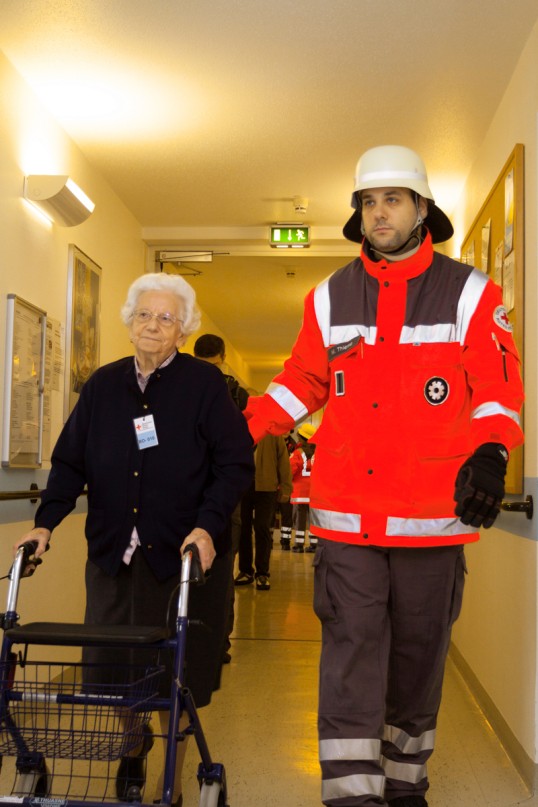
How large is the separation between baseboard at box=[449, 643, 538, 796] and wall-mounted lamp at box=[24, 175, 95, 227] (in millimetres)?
3026

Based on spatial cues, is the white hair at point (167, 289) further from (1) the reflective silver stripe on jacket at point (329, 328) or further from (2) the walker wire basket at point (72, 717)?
(2) the walker wire basket at point (72, 717)

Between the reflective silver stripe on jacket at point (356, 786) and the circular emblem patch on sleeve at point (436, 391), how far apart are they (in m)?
0.95

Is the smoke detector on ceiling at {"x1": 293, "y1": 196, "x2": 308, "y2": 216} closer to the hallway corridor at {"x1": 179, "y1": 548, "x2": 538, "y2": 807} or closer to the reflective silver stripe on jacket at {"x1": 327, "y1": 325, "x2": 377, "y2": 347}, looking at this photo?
the hallway corridor at {"x1": 179, "y1": 548, "x2": 538, "y2": 807}

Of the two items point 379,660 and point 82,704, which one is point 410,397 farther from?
point 82,704

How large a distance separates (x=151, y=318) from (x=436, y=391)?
83cm

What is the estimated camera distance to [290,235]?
21.9ft

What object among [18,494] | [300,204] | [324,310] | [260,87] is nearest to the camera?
[324,310]

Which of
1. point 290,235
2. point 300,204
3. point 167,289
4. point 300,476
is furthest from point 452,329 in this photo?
point 300,476

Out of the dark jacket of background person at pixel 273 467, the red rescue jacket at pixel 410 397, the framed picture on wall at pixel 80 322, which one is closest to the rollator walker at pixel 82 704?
the red rescue jacket at pixel 410 397

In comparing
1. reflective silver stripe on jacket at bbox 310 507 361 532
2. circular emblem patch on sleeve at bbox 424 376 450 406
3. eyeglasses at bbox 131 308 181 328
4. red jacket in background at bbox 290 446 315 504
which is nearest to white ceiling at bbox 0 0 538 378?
eyeglasses at bbox 131 308 181 328

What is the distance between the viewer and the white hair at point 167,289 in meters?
2.62

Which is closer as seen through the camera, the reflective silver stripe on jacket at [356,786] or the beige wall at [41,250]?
the reflective silver stripe on jacket at [356,786]

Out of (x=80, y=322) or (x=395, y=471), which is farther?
(x=80, y=322)

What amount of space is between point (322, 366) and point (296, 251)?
4.42 meters
